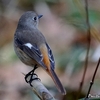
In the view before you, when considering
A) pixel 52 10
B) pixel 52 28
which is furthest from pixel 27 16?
pixel 52 10

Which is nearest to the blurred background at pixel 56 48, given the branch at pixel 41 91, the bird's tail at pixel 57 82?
the bird's tail at pixel 57 82

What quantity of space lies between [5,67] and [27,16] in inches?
70.5

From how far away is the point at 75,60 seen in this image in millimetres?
6391

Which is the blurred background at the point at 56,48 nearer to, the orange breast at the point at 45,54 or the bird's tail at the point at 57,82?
the orange breast at the point at 45,54

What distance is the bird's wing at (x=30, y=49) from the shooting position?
15.0ft

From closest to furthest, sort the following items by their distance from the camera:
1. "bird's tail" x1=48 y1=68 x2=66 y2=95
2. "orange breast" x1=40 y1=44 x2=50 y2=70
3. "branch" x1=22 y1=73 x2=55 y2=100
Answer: "branch" x1=22 y1=73 x2=55 y2=100, "bird's tail" x1=48 y1=68 x2=66 y2=95, "orange breast" x1=40 y1=44 x2=50 y2=70

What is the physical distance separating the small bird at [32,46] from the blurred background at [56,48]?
0.46 meters

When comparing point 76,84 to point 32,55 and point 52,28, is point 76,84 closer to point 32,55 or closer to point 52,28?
point 32,55

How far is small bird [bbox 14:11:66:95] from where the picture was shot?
452 centimetres

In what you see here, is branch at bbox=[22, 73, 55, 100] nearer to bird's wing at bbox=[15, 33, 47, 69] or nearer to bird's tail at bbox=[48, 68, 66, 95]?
bird's tail at bbox=[48, 68, 66, 95]

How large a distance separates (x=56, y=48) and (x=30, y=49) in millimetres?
2519

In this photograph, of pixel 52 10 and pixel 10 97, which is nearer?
pixel 10 97

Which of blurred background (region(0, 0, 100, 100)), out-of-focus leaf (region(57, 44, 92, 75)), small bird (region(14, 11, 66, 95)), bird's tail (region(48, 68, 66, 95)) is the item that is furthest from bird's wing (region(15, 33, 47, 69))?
out-of-focus leaf (region(57, 44, 92, 75))

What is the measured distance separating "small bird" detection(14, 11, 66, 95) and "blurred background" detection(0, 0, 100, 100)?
1.50 feet
